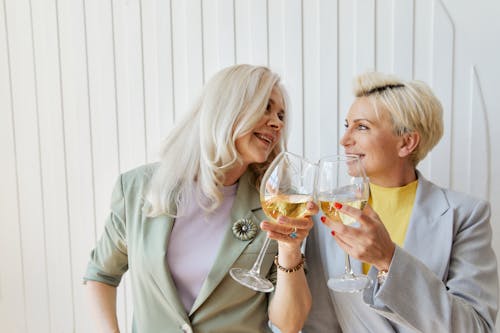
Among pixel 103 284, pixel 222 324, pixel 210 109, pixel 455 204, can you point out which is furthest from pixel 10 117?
pixel 455 204

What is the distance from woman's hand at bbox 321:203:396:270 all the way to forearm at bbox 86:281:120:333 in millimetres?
766

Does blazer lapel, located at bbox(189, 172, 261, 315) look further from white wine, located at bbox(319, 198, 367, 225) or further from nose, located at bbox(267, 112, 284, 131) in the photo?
white wine, located at bbox(319, 198, 367, 225)

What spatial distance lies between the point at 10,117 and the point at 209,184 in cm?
100

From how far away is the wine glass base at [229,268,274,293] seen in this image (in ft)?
3.43

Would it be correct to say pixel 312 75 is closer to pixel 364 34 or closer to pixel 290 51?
pixel 290 51

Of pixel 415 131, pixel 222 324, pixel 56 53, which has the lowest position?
pixel 222 324

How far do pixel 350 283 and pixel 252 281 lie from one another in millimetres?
221

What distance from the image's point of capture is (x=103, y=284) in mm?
1354

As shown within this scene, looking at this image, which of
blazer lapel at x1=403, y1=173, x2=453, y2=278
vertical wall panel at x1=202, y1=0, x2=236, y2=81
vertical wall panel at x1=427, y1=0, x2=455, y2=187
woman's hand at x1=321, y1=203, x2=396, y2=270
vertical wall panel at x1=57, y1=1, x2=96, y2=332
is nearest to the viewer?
woman's hand at x1=321, y1=203, x2=396, y2=270

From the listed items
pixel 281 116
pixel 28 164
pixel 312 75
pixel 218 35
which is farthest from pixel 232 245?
pixel 28 164

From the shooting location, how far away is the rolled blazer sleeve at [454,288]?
0.97 metres

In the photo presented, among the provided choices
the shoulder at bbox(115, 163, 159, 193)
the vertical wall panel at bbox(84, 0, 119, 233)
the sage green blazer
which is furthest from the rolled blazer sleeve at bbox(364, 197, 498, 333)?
the vertical wall panel at bbox(84, 0, 119, 233)

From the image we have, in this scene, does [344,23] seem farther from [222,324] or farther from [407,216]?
[222,324]

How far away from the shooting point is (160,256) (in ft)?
3.94
